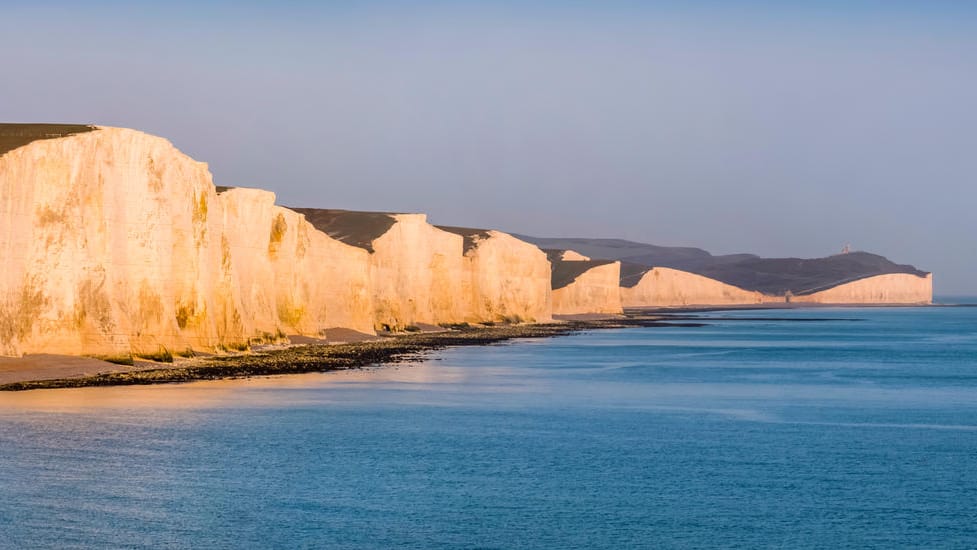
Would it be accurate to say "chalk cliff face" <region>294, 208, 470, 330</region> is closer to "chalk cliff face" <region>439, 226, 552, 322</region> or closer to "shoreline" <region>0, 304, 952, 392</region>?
"chalk cliff face" <region>439, 226, 552, 322</region>

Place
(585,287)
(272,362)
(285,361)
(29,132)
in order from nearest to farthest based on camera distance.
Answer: (29,132), (272,362), (285,361), (585,287)

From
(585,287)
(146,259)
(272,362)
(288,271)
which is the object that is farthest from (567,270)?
(146,259)

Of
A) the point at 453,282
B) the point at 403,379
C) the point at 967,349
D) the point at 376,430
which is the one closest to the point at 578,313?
the point at 453,282

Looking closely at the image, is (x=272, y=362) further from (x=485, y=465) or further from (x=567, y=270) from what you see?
(x=567, y=270)

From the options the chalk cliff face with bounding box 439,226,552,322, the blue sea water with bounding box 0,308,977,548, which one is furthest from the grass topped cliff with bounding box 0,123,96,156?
the chalk cliff face with bounding box 439,226,552,322

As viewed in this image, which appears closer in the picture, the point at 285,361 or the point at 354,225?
the point at 285,361

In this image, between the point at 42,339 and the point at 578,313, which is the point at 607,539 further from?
the point at 578,313
